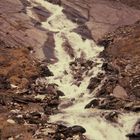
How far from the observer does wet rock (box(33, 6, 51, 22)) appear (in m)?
38.1

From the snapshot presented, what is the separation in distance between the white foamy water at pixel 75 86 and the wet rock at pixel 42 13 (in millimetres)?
353

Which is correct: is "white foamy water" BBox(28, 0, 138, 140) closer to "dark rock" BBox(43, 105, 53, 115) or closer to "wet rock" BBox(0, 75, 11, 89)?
"dark rock" BBox(43, 105, 53, 115)

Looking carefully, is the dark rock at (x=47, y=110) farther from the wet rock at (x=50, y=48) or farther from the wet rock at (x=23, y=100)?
the wet rock at (x=50, y=48)

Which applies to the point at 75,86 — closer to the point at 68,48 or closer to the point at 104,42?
the point at 68,48

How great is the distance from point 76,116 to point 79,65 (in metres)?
7.82

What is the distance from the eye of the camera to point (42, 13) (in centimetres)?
3888

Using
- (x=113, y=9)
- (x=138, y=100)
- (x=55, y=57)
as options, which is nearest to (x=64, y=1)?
(x=113, y=9)

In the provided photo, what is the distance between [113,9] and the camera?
40.6 m

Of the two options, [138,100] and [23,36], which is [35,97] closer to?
[138,100]

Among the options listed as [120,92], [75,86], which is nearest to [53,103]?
[75,86]

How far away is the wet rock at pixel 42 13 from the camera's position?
125ft

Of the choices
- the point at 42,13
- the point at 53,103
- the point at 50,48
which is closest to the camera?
the point at 53,103

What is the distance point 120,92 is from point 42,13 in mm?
14124

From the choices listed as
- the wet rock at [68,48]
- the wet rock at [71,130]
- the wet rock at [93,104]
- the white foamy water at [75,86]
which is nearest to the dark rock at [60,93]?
the white foamy water at [75,86]
